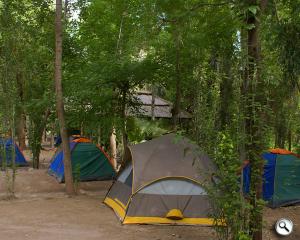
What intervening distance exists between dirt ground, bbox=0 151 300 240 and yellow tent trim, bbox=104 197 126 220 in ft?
0.46

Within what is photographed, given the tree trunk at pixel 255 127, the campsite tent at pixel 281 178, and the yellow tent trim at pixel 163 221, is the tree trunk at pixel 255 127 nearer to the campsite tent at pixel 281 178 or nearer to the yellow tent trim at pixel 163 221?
the yellow tent trim at pixel 163 221

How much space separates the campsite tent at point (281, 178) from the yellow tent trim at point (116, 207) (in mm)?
4151

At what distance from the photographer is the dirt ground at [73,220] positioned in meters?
8.02

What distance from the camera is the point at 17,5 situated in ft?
43.3

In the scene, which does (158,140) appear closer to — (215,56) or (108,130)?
(108,130)

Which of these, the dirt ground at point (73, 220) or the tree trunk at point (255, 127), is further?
the dirt ground at point (73, 220)

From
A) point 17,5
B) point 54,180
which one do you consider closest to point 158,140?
point 54,180

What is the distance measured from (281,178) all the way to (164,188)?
3.96 metres

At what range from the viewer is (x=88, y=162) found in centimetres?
1466

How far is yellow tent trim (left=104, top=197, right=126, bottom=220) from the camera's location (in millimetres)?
9322

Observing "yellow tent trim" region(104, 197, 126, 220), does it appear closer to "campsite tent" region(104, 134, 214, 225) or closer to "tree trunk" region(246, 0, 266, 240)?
"campsite tent" region(104, 134, 214, 225)

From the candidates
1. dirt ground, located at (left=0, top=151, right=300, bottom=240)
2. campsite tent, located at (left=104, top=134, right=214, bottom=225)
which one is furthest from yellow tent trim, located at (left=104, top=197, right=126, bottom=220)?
dirt ground, located at (left=0, top=151, right=300, bottom=240)

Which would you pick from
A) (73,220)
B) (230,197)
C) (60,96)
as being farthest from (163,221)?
(60,96)

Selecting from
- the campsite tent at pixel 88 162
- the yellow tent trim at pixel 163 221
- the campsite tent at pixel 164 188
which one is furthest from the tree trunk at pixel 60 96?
the yellow tent trim at pixel 163 221
